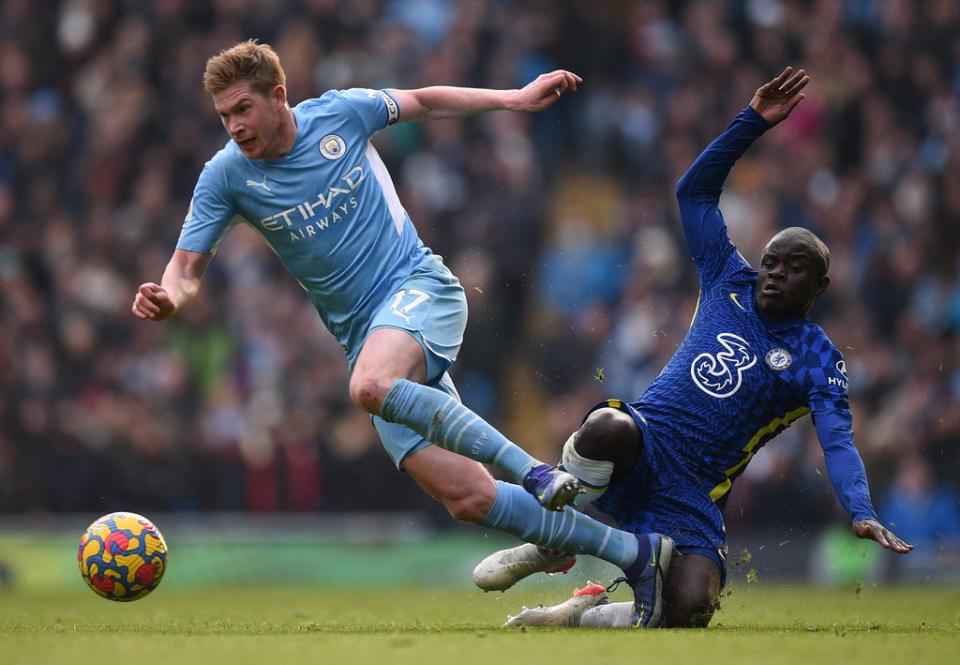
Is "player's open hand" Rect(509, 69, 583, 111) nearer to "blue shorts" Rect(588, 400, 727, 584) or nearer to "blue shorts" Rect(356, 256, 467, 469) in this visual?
"blue shorts" Rect(356, 256, 467, 469)

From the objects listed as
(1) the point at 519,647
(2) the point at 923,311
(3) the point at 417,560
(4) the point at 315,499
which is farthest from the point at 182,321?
(1) the point at 519,647

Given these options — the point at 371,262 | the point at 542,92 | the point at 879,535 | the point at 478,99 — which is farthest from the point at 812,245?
the point at 371,262

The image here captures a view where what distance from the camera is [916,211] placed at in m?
14.8

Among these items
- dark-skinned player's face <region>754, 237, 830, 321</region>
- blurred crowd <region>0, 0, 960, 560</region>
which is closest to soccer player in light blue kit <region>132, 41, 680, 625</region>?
dark-skinned player's face <region>754, 237, 830, 321</region>

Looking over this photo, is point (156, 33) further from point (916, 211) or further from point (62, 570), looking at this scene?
point (916, 211)

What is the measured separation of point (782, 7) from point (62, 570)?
9148mm

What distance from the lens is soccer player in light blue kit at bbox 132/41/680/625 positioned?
7.16 metres

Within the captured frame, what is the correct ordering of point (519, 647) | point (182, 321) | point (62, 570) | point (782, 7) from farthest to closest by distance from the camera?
point (782, 7) → point (182, 321) → point (62, 570) → point (519, 647)

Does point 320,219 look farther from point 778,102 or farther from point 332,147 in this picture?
point 778,102

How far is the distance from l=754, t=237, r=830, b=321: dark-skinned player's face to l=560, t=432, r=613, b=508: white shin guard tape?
3.59 feet

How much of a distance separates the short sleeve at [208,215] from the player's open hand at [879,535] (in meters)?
3.22

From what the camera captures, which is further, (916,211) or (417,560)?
(916,211)

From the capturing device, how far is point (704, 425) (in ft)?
25.5

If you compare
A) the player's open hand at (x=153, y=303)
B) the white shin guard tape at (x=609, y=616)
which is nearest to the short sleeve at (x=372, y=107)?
the player's open hand at (x=153, y=303)
